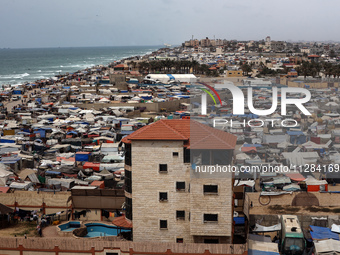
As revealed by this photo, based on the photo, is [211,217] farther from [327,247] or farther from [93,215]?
[93,215]

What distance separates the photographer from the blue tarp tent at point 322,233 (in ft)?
50.1

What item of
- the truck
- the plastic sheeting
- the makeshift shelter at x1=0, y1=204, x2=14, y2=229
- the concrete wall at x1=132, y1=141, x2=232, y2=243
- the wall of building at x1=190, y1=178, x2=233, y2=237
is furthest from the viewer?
the makeshift shelter at x1=0, y1=204, x2=14, y2=229

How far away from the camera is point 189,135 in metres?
14.1

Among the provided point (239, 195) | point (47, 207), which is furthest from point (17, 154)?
point (239, 195)

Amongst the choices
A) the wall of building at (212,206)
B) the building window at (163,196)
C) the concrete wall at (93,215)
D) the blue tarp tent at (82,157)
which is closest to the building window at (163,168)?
the building window at (163,196)

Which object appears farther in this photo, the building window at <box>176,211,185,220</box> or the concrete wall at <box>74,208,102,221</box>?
→ the concrete wall at <box>74,208,102,221</box>

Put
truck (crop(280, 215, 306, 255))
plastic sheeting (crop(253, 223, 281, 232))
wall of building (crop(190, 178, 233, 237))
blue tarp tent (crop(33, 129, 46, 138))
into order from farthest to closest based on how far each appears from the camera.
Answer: blue tarp tent (crop(33, 129, 46, 138)) → plastic sheeting (crop(253, 223, 281, 232)) → truck (crop(280, 215, 306, 255)) → wall of building (crop(190, 178, 233, 237))

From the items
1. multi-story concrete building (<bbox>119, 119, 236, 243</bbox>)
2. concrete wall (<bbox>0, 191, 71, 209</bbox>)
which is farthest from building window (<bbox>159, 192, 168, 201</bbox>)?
concrete wall (<bbox>0, 191, 71, 209</bbox>)

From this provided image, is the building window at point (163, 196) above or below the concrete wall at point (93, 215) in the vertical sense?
above

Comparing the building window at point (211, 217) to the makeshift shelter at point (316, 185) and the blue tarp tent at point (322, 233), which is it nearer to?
the blue tarp tent at point (322, 233)

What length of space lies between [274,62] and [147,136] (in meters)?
101

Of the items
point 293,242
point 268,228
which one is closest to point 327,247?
point 293,242

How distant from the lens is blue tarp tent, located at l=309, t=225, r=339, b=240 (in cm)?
1527

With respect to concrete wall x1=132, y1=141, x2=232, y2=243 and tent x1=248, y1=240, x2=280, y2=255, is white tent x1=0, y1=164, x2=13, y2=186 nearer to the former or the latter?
concrete wall x1=132, y1=141, x2=232, y2=243
